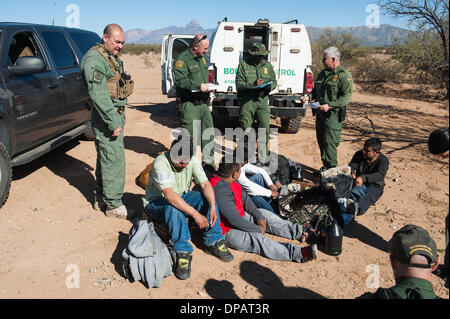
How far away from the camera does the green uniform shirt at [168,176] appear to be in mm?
3174

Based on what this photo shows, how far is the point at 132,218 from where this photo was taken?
13.3 feet

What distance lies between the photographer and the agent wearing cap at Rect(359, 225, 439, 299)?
73.6 inches

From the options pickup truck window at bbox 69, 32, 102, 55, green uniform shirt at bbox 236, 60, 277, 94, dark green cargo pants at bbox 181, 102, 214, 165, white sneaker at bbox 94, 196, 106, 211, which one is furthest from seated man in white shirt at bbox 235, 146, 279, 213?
pickup truck window at bbox 69, 32, 102, 55

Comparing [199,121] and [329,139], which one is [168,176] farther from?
[329,139]

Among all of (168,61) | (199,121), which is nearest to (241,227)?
(199,121)

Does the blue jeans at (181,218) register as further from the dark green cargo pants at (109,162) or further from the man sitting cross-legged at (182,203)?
the dark green cargo pants at (109,162)

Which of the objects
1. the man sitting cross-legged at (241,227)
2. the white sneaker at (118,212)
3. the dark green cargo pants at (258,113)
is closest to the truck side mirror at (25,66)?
the white sneaker at (118,212)

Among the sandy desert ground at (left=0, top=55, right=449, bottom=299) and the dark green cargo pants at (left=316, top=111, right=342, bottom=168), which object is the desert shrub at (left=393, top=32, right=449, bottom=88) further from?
the dark green cargo pants at (left=316, top=111, right=342, bottom=168)

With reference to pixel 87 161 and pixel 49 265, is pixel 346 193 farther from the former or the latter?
pixel 87 161

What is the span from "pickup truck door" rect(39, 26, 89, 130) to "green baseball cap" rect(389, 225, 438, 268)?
4.39 m

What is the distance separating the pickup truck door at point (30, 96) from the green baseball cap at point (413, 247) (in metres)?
4.09

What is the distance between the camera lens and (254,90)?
18.0 feet

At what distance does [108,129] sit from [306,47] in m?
4.81
